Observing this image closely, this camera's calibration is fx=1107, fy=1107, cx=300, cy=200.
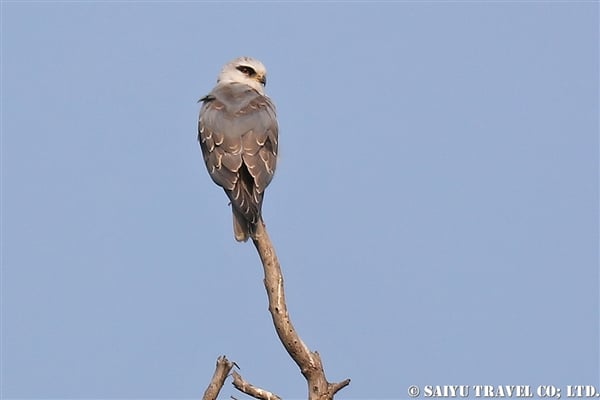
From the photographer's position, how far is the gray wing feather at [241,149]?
9.80 meters

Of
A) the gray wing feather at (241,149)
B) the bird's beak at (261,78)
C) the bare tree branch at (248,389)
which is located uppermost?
the bird's beak at (261,78)

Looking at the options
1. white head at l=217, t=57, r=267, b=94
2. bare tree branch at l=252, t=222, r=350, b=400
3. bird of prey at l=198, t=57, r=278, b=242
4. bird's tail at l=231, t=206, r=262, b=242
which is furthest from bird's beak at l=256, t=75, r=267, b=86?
bare tree branch at l=252, t=222, r=350, b=400

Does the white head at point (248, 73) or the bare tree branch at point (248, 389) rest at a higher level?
the white head at point (248, 73)

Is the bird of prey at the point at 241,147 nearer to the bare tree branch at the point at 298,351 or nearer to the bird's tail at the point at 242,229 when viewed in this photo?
the bird's tail at the point at 242,229

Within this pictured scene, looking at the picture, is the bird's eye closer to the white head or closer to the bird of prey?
the white head

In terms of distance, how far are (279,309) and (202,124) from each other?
8.08 feet

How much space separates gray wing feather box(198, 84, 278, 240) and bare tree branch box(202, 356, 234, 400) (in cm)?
134

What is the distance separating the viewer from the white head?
39.7ft

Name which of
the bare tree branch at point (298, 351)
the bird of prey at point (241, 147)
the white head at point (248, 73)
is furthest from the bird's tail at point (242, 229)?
the white head at point (248, 73)

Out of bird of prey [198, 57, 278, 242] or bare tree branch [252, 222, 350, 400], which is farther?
bird of prey [198, 57, 278, 242]

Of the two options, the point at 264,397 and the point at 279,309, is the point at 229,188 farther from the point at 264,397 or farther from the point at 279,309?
the point at 264,397

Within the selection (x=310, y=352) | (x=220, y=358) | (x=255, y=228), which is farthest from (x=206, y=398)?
(x=255, y=228)

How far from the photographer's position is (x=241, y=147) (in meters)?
10.1

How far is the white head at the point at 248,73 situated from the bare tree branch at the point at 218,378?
13.6 feet
